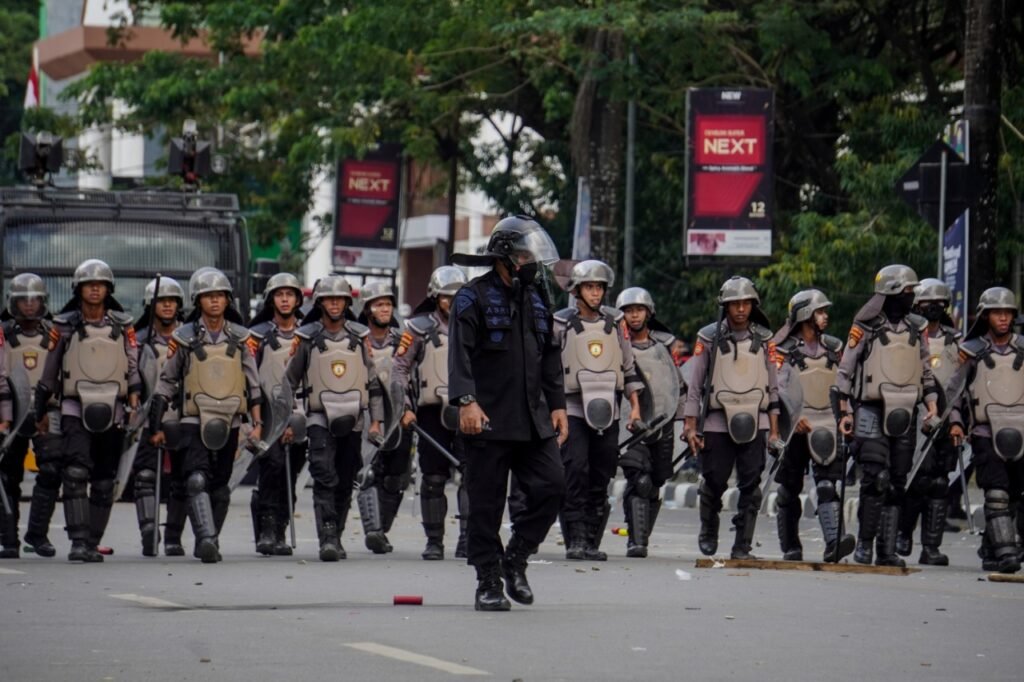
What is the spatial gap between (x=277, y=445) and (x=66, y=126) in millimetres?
24129

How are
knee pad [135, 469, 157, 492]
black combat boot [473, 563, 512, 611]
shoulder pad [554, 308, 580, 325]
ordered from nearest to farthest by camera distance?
black combat boot [473, 563, 512, 611] → shoulder pad [554, 308, 580, 325] → knee pad [135, 469, 157, 492]

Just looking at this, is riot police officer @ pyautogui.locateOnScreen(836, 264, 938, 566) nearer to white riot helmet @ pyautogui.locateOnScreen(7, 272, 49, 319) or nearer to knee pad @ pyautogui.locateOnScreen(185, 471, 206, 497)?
knee pad @ pyautogui.locateOnScreen(185, 471, 206, 497)

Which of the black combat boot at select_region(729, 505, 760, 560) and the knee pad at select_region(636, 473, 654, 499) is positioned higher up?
the knee pad at select_region(636, 473, 654, 499)

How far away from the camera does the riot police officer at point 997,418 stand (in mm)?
15172

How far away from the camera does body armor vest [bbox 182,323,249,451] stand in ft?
50.6

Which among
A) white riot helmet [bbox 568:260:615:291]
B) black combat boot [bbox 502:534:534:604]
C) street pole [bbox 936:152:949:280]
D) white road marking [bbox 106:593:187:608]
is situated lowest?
white road marking [bbox 106:593:187:608]

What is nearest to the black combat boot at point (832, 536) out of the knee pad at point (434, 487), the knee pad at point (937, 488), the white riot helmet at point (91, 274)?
the knee pad at point (937, 488)

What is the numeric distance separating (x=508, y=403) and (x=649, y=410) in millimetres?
4784

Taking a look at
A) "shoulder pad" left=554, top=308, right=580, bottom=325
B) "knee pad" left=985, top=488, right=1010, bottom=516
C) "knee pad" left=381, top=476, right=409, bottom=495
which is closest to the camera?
"knee pad" left=985, top=488, right=1010, bottom=516

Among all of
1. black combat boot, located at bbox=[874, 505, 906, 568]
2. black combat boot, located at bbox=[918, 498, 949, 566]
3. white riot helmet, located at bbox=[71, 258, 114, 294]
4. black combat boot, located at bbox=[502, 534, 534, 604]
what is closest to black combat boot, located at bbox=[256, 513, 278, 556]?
white riot helmet, located at bbox=[71, 258, 114, 294]

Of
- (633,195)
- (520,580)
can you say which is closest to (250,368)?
(520,580)

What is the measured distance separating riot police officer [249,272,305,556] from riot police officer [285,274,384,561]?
20 centimetres

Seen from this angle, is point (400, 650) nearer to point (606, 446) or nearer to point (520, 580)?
point (520, 580)

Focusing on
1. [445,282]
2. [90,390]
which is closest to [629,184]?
[445,282]
